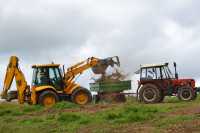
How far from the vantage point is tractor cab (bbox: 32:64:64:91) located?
38.6 meters

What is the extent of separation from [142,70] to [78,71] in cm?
553

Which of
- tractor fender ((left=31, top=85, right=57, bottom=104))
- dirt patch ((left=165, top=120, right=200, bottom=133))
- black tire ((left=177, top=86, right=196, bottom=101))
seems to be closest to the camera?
dirt patch ((left=165, top=120, right=200, bottom=133))

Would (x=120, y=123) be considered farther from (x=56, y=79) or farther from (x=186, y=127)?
(x=56, y=79)

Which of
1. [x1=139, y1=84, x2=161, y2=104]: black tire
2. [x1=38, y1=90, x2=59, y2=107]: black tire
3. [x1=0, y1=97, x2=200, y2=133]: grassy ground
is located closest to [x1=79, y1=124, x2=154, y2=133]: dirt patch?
[x1=0, y1=97, x2=200, y2=133]: grassy ground

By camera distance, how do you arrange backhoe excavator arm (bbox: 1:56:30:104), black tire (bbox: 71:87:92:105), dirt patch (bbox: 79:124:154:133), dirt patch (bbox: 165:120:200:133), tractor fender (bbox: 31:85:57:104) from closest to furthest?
dirt patch (bbox: 165:120:200:133)
dirt patch (bbox: 79:124:154:133)
tractor fender (bbox: 31:85:57:104)
black tire (bbox: 71:87:92:105)
backhoe excavator arm (bbox: 1:56:30:104)

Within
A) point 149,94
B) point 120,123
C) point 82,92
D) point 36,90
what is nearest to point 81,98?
point 82,92

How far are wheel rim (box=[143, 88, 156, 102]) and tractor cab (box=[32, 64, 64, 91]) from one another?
18.3 feet

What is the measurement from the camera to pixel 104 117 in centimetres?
2456

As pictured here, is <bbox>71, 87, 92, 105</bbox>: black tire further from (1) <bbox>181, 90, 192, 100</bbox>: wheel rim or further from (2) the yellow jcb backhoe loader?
(1) <bbox>181, 90, 192, 100</bbox>: wheel rim

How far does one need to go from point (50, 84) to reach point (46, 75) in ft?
2.06

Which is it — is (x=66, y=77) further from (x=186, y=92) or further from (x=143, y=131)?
(x=143, y=131)

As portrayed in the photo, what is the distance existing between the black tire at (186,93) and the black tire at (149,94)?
4.22ft

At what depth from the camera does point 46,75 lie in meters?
38.7

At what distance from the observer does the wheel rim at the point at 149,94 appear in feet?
121
